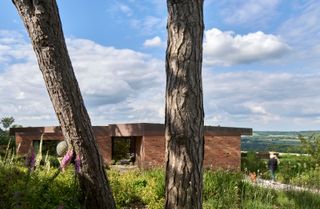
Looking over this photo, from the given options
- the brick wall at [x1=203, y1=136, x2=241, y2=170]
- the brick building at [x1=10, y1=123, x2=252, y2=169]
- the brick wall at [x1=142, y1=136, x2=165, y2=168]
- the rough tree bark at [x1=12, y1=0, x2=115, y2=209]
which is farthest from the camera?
the brick wall at [x1=203, y1=136, x2=241, y2=170]

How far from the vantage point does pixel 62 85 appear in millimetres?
5184

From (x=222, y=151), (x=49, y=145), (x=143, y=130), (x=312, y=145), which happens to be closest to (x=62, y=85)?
(x=143, y=130)

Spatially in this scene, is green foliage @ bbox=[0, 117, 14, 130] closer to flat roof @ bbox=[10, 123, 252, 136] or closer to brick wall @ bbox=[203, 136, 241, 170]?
flat roof @ bbox=[10, 123, 252, 136]

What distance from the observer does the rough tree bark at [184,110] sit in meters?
4.56

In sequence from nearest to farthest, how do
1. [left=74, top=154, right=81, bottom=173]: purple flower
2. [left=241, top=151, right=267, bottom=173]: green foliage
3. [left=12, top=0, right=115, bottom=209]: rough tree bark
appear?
1. [left=12, top=0, right=115, bottom=209]: rough tree bark
2. [left=74, top=154, right=81, bottom=173]: purple flower
3. [left=241, top=151, right=267, bottom=173]: green foliage

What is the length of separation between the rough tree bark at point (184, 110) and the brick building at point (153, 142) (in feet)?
50.4

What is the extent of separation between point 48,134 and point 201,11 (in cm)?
2151

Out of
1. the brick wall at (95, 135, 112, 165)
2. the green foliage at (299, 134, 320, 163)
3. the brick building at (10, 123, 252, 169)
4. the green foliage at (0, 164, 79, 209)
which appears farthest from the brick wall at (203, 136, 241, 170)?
the green foliage at (0, 164, 79, 209)

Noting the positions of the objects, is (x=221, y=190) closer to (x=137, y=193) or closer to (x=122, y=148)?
(x=137, y=193)

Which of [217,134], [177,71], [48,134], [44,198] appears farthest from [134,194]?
[48,134]

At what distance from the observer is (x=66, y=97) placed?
521 centimetres

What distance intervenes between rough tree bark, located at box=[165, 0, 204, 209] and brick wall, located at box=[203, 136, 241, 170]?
17.6 m

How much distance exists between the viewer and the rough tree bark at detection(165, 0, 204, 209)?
4.56 metres

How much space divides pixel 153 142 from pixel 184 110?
1657cm
